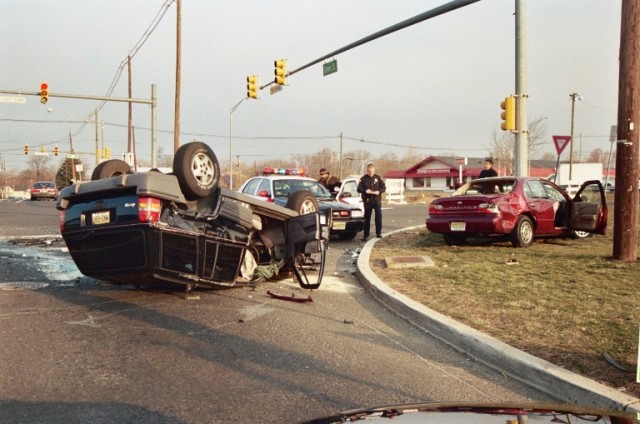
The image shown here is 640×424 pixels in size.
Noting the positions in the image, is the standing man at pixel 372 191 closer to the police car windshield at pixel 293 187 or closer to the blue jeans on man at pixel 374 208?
the blue jeans on man at pixel 374 208

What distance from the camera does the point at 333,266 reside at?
9938mm

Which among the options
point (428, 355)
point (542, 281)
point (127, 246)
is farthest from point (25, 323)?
point (542, 281)

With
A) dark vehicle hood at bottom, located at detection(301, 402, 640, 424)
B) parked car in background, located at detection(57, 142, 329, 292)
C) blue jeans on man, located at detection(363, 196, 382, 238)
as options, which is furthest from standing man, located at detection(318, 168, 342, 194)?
dark vehicle hood at bottom, located at detection(301, 402, 640, 424)

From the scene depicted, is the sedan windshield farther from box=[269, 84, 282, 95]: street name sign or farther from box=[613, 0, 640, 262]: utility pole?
box=[269, 84, 282, 95]: street name sign

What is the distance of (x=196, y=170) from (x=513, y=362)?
3.71 metres

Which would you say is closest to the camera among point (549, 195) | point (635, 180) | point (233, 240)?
point (233, 240)

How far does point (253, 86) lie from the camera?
24719mm

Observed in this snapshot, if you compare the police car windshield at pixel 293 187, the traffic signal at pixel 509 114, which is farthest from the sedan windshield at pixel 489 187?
the police car windshield at pixel 293 187

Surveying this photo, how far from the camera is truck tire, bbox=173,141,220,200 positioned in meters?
5.89

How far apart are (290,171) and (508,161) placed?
4049cm

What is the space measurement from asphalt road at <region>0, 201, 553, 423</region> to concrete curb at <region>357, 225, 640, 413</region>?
0.37ft

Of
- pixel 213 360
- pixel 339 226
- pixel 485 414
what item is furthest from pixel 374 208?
pixel 485 414

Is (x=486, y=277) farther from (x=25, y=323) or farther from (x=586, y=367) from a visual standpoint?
(x=25, y=323)

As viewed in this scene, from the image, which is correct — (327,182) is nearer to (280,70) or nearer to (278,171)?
(278,171)
